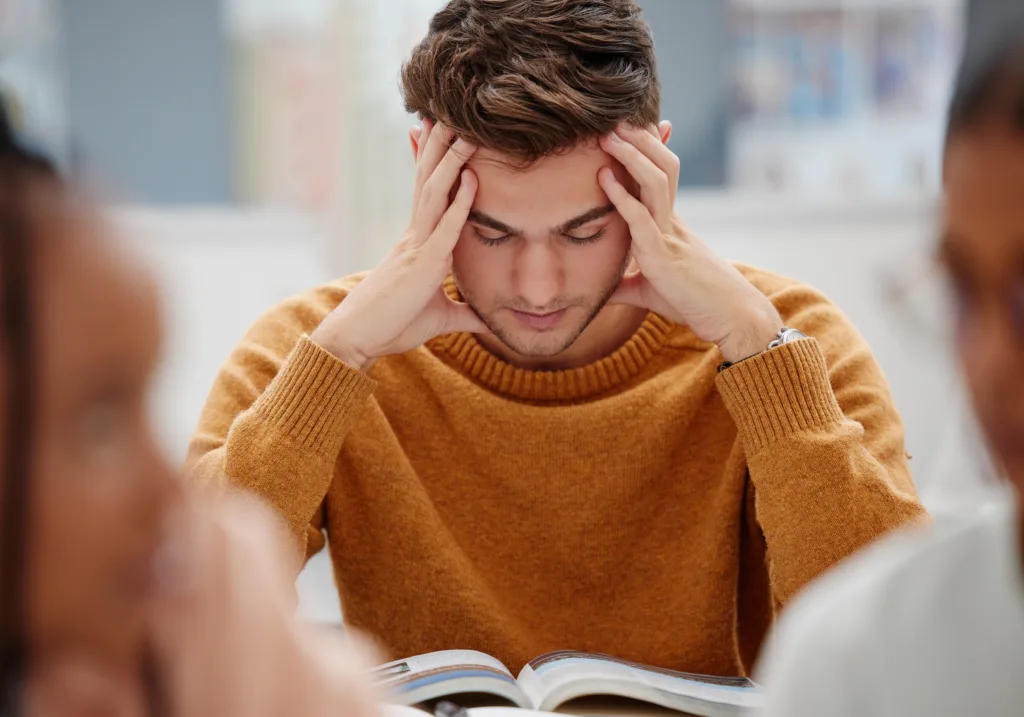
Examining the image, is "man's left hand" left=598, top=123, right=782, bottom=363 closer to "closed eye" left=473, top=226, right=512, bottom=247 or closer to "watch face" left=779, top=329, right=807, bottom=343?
"watch face" left=779, top=329, right=807, bottom=343

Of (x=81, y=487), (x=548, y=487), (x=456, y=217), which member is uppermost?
(x=81, y=487)

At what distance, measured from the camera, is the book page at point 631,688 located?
0.97 m

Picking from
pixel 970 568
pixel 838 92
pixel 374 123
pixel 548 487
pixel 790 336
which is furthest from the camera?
pixel 838 92

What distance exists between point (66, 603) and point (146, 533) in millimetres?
33

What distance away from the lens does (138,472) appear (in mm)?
366

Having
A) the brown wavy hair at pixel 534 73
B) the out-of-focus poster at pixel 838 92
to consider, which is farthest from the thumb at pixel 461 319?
the out-of-focus poster at pixel 838 92

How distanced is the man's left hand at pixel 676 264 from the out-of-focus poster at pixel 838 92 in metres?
2.24

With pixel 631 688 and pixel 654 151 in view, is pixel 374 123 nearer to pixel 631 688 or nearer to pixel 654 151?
pixel 654 151

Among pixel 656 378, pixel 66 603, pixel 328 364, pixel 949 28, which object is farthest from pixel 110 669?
pixel 949 28

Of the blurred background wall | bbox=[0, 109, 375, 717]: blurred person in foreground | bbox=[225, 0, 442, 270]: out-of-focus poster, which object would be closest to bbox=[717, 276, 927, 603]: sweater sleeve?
bbox=[0, 109, 375, 717]: blurred person in foreground

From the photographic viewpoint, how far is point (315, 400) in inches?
50.1

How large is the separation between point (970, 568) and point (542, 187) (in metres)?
0.92

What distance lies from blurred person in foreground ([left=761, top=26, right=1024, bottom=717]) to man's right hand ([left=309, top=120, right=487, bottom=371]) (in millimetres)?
927

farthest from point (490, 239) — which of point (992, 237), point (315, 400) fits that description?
point (992, 237)
